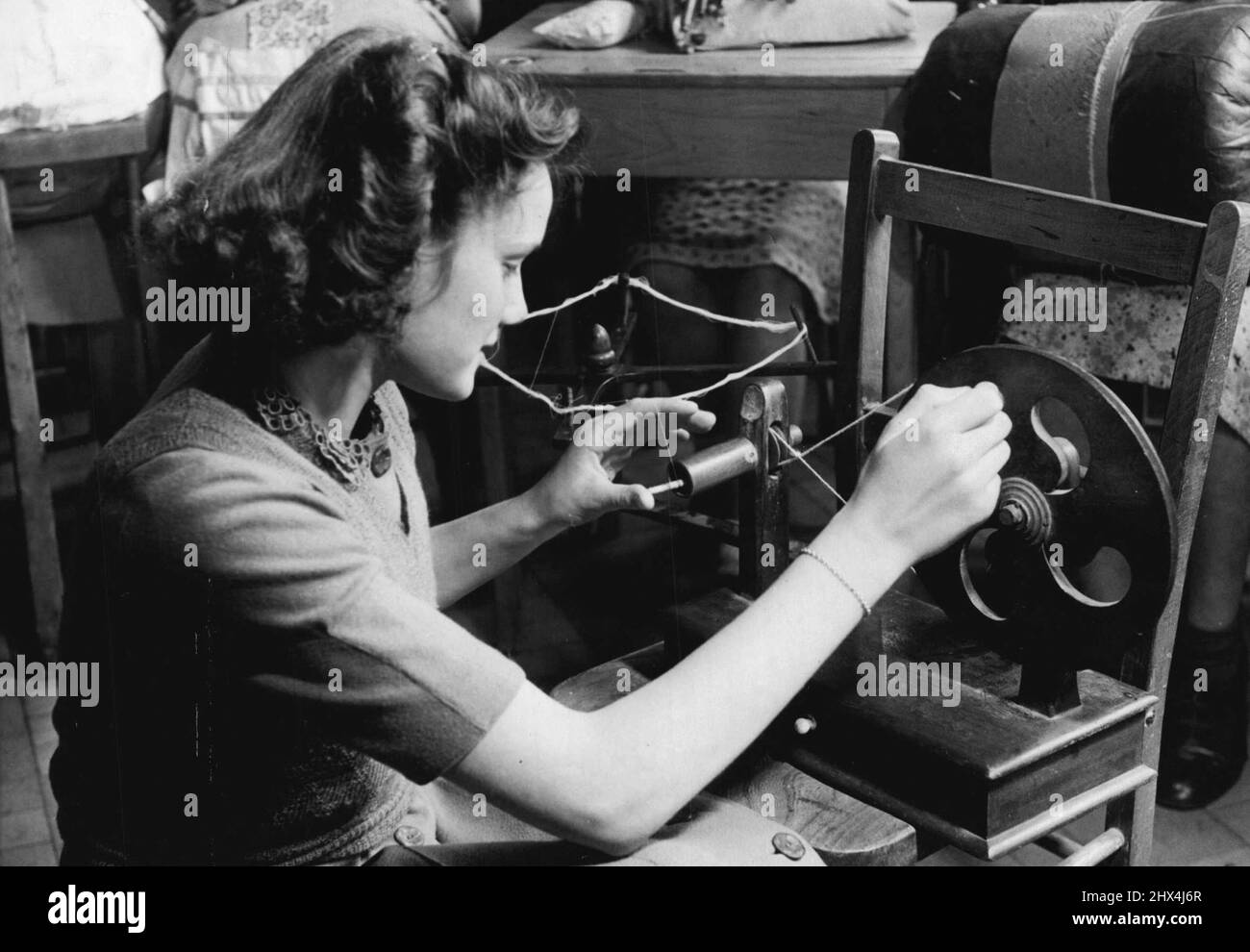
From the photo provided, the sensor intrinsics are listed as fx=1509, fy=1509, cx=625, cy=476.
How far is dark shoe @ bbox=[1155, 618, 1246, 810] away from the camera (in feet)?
8.14

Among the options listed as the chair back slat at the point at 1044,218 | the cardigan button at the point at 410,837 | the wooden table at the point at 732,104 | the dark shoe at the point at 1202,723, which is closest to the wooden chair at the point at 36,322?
the wooden table at the point at 732,104

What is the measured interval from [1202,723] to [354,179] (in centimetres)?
183

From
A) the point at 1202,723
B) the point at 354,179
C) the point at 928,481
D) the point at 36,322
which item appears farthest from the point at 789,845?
the point at 36,322

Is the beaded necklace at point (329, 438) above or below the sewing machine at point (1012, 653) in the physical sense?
above

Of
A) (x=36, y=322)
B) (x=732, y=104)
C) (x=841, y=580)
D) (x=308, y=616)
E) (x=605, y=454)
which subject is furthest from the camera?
(x=36, y=322)

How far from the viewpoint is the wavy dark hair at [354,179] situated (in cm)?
126

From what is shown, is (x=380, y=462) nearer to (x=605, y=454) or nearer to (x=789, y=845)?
(x=605, y=454)

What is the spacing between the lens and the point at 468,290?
4.34ft

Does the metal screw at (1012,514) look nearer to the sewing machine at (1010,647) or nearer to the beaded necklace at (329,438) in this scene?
the sewing machine at (1010,647)

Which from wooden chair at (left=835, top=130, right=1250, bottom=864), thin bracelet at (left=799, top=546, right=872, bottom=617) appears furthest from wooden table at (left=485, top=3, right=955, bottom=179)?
thin bracelet at (left=799, top=546, right=872, bottom=617)

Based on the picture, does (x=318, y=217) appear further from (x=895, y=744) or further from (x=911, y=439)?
(x=895, y=744)

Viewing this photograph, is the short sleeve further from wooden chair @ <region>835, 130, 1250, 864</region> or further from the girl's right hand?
wooden chair @ <region>835, 130, 1250, 864</region>

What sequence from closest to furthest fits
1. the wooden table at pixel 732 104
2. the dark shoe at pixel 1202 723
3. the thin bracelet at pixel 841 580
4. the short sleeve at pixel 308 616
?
the short sleeve at pixel 308 616, the thin bracelet at pixel 841 580, the dark shoe at pixel 1202 723, the wooden table at pixel 732 104
